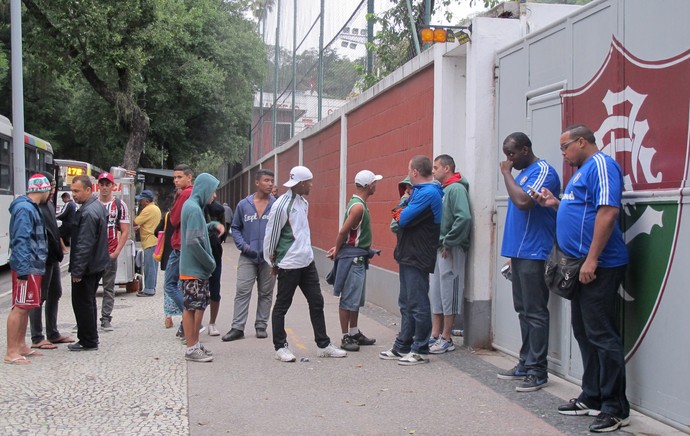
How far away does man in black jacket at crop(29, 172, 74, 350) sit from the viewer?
23.7 feet

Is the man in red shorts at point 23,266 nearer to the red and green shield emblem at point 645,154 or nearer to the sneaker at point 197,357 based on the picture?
the sneaker at point 197,357

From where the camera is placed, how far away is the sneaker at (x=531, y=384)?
18.4 feet

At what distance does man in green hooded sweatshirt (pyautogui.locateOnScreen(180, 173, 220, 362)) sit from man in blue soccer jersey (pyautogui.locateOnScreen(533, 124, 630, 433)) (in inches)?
133

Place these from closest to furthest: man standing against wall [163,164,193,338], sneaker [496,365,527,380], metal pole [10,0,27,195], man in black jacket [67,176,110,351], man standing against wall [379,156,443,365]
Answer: sneaker [496,365,527,380] < man standing against wall [379,156,443,365] < man in black jacket [67,176,110,351] < man standing against wall [163,164,193,338] < metal pole [10,0,27,195]

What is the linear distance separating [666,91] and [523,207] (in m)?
1.40

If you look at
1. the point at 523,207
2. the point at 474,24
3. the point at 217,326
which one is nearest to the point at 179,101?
the point at 217,326

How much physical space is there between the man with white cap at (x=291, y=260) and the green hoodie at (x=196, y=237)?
0.60 m

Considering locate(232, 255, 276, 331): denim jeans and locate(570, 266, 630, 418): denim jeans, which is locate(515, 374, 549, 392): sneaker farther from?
locate(232, 255, 276, 331): denim jeans

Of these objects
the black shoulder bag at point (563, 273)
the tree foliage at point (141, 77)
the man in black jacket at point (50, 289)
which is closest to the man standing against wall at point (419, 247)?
the black shoulder bag at point (563, 273)

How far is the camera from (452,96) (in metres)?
8.02

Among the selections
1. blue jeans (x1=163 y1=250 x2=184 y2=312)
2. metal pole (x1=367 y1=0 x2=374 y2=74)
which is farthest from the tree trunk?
blue jeans (x1=163 y1=250 x2=184 y2=312)

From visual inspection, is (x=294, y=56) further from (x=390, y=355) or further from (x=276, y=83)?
(x=390, y=355)

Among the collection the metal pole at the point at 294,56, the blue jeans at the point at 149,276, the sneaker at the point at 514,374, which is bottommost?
the sneaker at the point at 514,374

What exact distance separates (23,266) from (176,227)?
1805 millimetres
